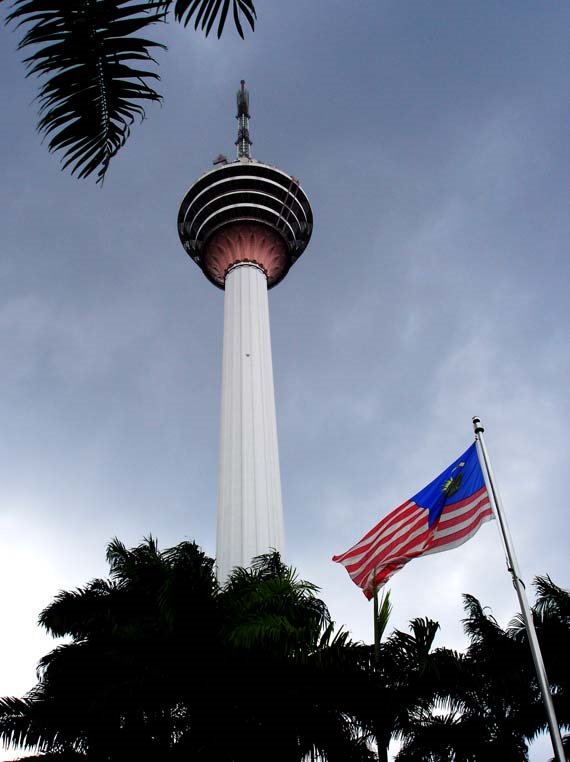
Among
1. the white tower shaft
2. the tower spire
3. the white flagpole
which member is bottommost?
the white flagpole

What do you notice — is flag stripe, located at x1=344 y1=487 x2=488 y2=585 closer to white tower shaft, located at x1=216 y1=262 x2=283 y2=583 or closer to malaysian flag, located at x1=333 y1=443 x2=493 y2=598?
malaysian flag, located at x1=333 y1=443 x2=493 y2=598

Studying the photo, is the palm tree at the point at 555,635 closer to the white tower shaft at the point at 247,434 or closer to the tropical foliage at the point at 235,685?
the tropical foliage at the point at 235,685

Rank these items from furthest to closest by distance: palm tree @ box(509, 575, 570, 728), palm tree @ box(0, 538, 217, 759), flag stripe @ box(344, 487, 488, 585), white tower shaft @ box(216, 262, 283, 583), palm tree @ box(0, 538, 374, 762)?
white tower shaft @ box(216, 262, 283, 583) → palm tree @ box(509, 575, 570, 728) → palm tree @ box(0, 538, 217, 759) → palm tree @ box(0, 538, 374, 762) → flag stripe @ box(344, 487, 488, 585)

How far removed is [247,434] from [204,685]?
27.8 meters

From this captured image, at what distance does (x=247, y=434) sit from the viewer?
144 ft

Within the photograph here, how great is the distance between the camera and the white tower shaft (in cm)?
4009

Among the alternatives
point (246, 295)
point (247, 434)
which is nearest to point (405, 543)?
point (247, 434)

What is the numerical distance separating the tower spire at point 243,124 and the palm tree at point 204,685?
156 feet

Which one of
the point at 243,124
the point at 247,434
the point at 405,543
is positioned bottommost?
the point at 405,543

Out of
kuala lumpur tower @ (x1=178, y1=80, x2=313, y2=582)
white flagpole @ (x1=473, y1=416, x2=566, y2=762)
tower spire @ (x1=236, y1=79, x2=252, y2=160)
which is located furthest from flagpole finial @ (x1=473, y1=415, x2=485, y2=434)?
tower spire @ (x1=236, y1=79, x2=252, y2=160)

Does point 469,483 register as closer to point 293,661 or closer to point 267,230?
point 293,661

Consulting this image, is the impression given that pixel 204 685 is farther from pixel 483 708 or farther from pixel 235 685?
pixel 483 708

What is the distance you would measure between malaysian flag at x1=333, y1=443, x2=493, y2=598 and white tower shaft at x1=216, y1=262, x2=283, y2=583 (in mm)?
18997

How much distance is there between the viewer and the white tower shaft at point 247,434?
40094 mm
